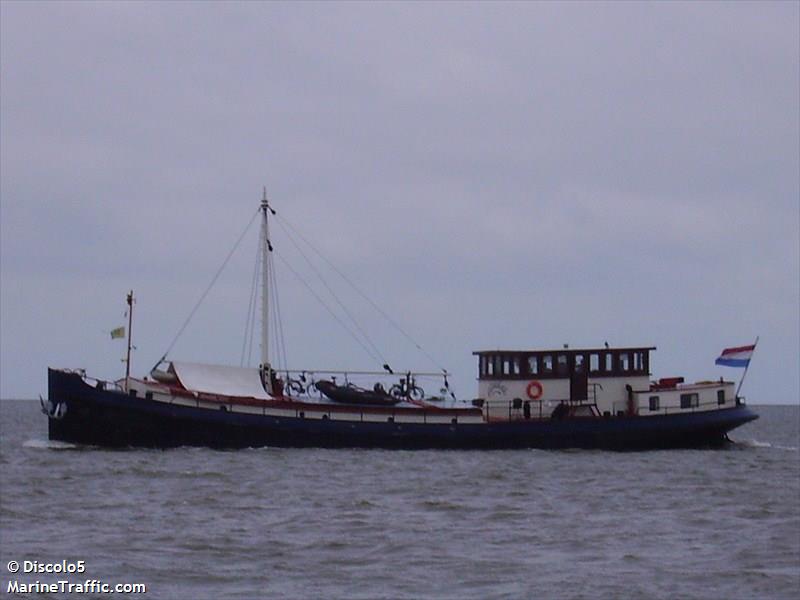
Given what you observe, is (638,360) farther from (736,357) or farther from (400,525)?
(400,525)

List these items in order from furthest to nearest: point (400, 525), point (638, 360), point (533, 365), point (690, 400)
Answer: point (690, 400)
point (638, 360)
point (533, 365)
point (400, 525)

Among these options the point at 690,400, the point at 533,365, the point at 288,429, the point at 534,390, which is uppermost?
the point at 533,365

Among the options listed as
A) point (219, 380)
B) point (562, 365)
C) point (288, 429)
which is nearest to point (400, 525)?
point (288, 429)

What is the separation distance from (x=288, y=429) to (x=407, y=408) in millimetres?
4567

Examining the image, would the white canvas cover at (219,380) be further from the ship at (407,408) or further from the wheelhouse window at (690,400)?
the wheelhouse window at (690,400)

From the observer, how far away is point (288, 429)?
51.0 m

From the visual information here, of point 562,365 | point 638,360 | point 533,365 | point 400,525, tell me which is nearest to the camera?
point 400,525

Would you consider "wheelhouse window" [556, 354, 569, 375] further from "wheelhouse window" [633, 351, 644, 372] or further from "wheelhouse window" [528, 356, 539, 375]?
"wheelhouse window" [633, 351, 644, 372]

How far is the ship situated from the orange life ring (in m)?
0.04

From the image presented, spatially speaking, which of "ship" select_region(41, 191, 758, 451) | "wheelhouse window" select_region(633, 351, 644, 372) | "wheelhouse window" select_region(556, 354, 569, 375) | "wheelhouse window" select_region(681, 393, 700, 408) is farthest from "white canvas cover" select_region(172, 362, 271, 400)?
"wheelhouse window" select_region(681, 393, 700, 408)

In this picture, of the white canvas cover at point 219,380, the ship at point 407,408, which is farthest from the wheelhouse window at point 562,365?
the white canvas cover at point 219,380

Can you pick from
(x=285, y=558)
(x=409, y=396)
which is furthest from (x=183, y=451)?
(x=285, y=558)

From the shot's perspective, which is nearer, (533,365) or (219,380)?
(219,380)

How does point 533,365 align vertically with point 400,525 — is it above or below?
above
